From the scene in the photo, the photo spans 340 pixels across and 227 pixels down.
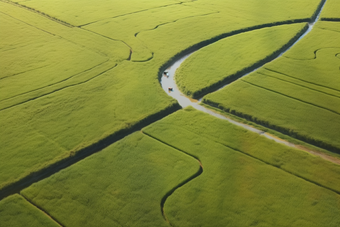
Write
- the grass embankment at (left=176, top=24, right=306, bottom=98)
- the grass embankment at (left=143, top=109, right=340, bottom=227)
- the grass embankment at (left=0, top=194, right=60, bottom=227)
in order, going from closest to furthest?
the grass embankment at (left=0, top=194, right=60, bottom=227) → the grass embankment at (left=143, top=109, right=340, bottom=227) → the grass embankment at (left=176, top=24, right=306, bottom=98)

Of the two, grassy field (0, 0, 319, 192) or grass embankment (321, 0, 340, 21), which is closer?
grassy field (0, 0, 319, 192)

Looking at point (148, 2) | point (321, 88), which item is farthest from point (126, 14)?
point (321, 88)

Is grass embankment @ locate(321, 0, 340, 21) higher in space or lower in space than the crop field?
higher

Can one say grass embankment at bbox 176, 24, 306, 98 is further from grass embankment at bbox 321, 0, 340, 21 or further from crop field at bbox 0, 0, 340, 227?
grass embankment at bbox 321, 0, 340, 21

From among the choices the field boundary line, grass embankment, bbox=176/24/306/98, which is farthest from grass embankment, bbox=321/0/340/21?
the field boundary line

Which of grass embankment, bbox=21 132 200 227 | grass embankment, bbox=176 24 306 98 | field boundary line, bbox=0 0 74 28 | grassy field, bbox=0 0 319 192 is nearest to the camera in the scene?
grass embankment, bbox=21 132 200 227

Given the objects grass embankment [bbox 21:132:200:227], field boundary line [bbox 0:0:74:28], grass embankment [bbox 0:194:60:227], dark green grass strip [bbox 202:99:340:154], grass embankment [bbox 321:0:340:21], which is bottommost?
grass embankment [bbox 0:194:60:227]

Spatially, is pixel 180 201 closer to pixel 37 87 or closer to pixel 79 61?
pixel 37 87

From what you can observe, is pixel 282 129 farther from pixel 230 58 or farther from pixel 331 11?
pixel 331 11
